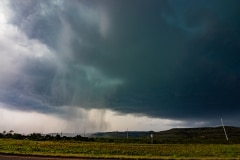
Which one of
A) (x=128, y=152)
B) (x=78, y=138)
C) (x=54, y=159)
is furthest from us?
(x=78, y=138)

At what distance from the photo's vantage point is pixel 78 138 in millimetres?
78375

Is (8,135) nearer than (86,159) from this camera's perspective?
No

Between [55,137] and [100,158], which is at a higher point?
[55,137]

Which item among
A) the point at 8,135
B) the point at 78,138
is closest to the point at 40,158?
the point at 78,138

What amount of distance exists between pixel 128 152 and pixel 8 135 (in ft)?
178

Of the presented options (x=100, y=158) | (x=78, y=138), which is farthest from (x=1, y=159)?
(x=78, y=138)

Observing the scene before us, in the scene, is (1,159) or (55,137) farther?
(55,137)

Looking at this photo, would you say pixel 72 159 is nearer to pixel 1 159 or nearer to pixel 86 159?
pixel 86 159

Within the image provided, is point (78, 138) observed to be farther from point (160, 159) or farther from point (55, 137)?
point (160, 159)

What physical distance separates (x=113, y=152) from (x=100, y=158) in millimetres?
8531

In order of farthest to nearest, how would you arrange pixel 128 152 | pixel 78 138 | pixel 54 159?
pixel 78 138
pixel 128 152
pixel 54 159

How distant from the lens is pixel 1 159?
3130cm

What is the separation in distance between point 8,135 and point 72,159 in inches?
2311

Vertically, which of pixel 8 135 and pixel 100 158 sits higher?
pixel 8 135
